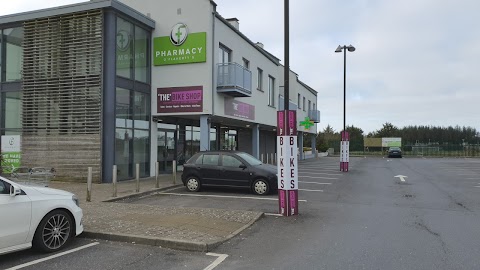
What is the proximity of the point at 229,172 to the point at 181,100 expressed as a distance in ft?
18.4

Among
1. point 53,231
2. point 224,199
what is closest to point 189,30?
point 224,199

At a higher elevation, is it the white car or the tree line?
the tree line

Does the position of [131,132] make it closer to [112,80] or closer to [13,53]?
[112,80]

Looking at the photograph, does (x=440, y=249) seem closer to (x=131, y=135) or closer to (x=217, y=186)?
(x=217, y=186)

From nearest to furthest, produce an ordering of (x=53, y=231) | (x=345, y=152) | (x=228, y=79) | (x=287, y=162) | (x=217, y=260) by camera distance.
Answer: (x=217, y=260) → (x=53, y=231) → (x=287, y=162) → (x=228, y=79) → (x=345, y=152)

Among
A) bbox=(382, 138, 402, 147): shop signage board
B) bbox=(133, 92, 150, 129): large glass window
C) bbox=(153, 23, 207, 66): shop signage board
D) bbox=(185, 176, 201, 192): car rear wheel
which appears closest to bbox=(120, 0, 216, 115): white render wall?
bbox=(153, 23, 207, 66): shop signage board

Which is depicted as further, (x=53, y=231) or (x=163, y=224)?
(x=163, y=224)

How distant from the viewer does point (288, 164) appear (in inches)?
357

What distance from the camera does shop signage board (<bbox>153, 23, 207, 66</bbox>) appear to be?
17.4 metres

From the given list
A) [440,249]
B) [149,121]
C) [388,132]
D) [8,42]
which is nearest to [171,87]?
[149,121]

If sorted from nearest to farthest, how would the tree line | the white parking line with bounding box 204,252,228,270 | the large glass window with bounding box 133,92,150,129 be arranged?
1. the white parking line with bounding box 204,252,228,270
2. the large glass window with bounding box 133,92,150,129
3. the tree line

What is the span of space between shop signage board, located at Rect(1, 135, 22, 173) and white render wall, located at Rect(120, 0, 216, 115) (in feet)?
19.1

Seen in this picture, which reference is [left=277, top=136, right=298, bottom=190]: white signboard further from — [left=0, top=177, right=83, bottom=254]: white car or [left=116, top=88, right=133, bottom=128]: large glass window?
[left=116, top=88, right=133, bottom=128]: large glass window

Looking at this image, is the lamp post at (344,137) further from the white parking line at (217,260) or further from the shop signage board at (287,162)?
the white parking line at (217,260)
